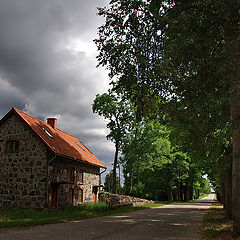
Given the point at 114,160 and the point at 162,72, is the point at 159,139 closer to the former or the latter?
the point at 114,160

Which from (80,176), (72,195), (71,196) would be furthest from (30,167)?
(80,176)

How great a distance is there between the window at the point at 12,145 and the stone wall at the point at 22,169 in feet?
0.78

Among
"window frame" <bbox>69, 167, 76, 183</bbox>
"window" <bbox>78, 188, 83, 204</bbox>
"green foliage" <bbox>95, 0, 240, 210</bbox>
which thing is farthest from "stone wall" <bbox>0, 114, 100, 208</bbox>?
"green foliage" <bbox>95, 0, 240, 210</bbox>

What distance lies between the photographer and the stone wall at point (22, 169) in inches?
808

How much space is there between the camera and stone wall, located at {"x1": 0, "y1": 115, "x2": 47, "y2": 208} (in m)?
20.5

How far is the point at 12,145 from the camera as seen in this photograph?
22.3 meters

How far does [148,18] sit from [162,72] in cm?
295

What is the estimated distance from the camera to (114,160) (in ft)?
119

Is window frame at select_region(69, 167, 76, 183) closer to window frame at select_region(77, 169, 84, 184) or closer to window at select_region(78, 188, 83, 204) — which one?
window frame at select_region(77, 169, 84, 184)

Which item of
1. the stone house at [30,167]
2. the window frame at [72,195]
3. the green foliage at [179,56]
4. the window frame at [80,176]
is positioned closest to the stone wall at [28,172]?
the stone house at [30,167]

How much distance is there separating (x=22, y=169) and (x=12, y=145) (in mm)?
2305

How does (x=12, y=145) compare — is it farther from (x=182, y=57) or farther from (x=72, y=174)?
(x=182, y=57)

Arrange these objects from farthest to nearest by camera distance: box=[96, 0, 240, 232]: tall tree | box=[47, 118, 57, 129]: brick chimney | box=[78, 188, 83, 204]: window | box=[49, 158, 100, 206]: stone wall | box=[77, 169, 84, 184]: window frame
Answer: box=[47, 118, 57, 129]: brick chimney → box=[77, 169, 84, 184]: window frame → box=[78, 188, 83, 204]: window → box=[49, 158, 100, 206]: stone wall → box=[96, 0, 240, 232]: tall tree

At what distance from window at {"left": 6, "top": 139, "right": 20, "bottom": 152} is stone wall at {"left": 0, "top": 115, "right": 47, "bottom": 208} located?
239 millimetres
